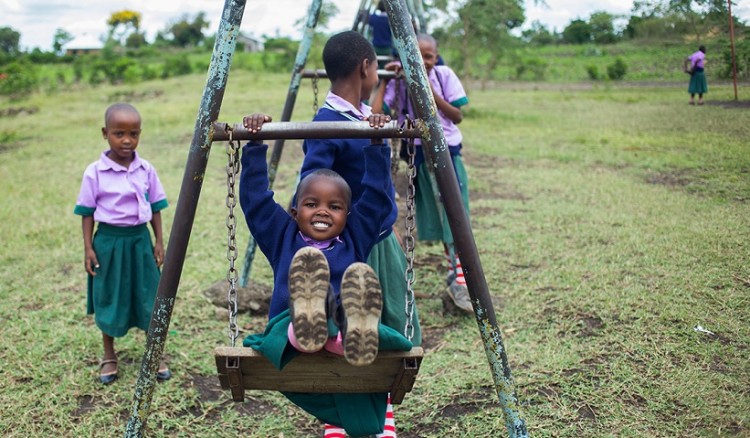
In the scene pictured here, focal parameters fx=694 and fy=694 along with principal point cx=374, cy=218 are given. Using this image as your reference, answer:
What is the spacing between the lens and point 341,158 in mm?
2932

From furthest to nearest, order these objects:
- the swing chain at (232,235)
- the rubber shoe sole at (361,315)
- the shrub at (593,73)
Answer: the shrub at (593,73) < the swing chain at (232,235) < the rubber shoe sole at (361,315)

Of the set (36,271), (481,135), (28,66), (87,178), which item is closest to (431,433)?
(87,178)

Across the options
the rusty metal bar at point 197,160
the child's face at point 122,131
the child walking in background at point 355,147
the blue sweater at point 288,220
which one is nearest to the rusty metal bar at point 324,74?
the child's face at point 122,131

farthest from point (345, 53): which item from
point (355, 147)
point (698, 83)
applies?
point (698, 83)

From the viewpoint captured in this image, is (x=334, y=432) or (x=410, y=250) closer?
(x=410, y=250)

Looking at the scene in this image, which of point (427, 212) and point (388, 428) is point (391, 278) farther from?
point (427, 212)

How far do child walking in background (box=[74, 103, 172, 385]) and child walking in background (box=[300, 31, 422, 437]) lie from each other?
112 centimetres

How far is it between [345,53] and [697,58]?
2744mm

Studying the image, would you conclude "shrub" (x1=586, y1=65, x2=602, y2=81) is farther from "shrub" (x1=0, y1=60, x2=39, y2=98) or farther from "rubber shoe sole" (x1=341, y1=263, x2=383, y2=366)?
"shrub" (x1=0, y1=60, x2=39, y2=98)

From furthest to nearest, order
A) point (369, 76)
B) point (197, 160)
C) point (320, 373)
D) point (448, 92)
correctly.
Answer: point (448, 92) < point (369, 76) < point (197, 160) < point (320, 373)

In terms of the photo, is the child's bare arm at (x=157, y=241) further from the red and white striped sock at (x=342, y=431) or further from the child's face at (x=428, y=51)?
the child's face at (x=428, y=51)

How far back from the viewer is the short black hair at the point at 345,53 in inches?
117

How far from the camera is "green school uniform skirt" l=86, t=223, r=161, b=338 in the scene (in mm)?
3621

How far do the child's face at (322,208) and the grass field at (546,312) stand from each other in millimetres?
1233
